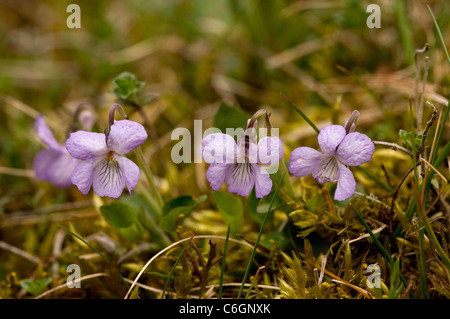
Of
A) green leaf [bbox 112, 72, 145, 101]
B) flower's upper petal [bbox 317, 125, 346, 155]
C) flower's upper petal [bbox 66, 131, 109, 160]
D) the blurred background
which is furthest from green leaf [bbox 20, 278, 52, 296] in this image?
flower's upper petal [bbox 317, 125, 346, 155]

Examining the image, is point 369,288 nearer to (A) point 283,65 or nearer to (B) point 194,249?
(B) point 194,249

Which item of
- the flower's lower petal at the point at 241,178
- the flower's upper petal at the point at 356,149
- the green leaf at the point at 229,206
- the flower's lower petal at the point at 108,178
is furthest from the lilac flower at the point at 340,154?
the flower's lower petal at the point at 108,178

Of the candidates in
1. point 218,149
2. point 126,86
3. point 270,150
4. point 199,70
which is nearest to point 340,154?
point 270,150

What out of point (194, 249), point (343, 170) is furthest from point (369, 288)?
point (194, 249)

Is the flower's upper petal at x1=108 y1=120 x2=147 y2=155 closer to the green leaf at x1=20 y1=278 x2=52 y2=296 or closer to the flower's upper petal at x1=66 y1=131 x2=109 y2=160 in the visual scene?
the flower's upper petal at x1=66 y1=131 x2=109 y2=160

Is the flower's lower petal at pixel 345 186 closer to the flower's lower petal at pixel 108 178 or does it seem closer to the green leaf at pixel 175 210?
the green leaf at pixel 175 210

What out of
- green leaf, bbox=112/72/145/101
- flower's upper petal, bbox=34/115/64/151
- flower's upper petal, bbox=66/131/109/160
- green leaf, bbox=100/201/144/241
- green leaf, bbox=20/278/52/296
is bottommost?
green leaf, bbox=20/278/52/296

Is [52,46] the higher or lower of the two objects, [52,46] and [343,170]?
the higher
